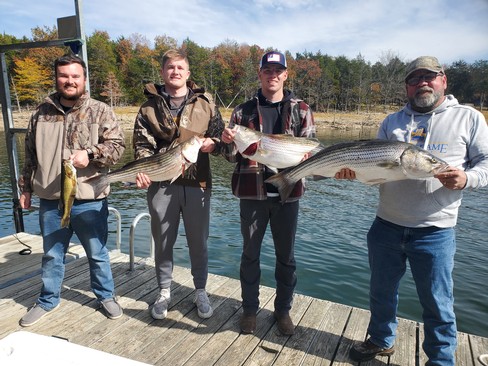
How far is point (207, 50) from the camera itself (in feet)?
278

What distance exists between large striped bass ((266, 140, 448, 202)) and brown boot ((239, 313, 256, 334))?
1.48m

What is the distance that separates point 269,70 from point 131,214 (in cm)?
1111

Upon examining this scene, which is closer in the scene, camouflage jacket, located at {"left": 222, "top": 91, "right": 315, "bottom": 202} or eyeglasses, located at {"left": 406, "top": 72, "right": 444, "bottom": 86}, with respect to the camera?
eyeglasses, located at {"left": 406, "top": 72, "right": 444, "bottom": 86}

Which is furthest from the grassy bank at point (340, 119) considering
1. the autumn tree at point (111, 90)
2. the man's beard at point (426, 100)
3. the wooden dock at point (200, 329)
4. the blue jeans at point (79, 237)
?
the man's beard at point (426, 100)

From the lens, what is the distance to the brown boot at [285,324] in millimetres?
3998

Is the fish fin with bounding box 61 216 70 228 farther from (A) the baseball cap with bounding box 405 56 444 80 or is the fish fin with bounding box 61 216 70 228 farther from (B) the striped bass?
(A) the baseball cap with bounding box 405 56 444 80

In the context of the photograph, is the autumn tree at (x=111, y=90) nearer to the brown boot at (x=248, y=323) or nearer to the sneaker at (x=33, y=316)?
the sneaker at (x=33, y=316)

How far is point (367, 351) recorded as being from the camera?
3588mm

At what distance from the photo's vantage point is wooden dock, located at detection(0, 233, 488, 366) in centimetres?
364

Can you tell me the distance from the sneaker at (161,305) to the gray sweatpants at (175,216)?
264 millimetres

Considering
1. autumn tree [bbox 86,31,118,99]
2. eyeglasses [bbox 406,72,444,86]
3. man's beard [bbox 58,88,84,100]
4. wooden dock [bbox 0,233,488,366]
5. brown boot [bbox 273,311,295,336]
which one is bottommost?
wooden dock [bbox 0,233,488,366]

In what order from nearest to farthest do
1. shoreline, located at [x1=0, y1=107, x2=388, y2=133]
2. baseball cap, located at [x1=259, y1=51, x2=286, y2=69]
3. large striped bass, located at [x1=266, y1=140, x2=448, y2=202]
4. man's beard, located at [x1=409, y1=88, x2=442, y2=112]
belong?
large striped bass, located at [x1=266, y1=140, x2=448, y2=202], man's beard, located at [x1=409, y1=88, x2=442, y2=112], baseball cap, located at [x1=259, y1=51, x2=286, y2=69], shoreline, located at [x1=0, y1=107, x2=388, y2=133]

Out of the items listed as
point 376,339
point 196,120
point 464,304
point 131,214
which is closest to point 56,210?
point 196,120

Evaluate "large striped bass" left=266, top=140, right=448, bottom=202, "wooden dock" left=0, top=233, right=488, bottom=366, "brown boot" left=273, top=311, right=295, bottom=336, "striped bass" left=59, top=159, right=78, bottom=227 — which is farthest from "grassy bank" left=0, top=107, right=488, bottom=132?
"large striped bass" left=266, top=140, right=448, bottom=202
